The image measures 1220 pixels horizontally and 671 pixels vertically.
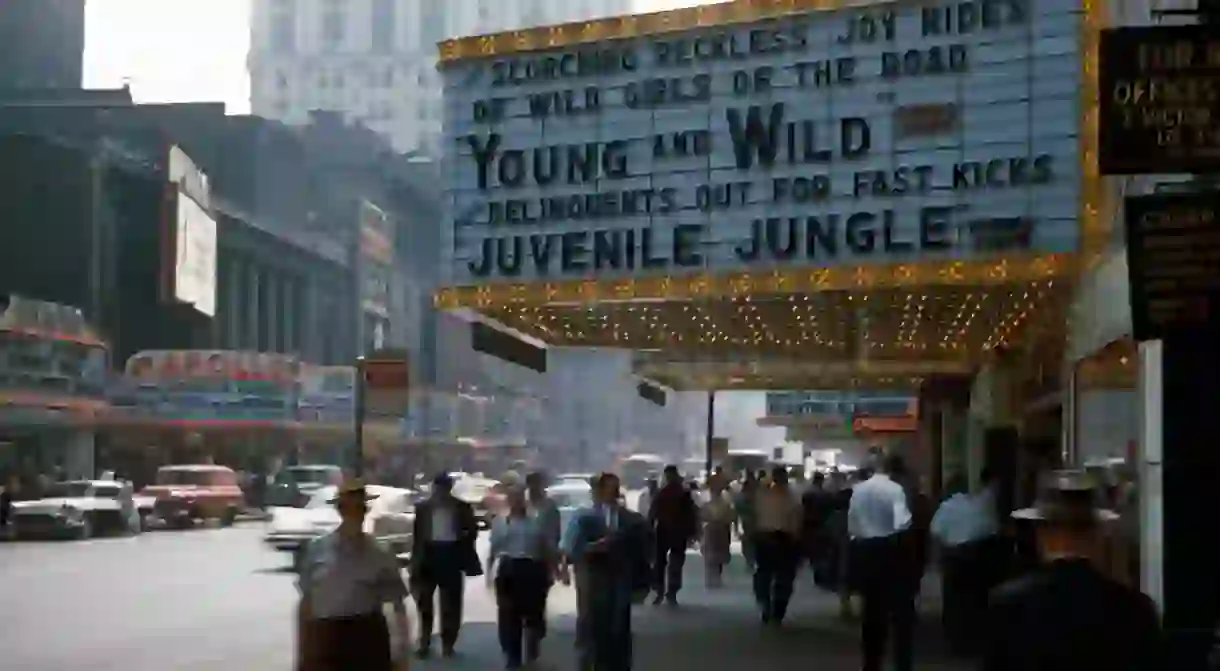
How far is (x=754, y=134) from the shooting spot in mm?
14898

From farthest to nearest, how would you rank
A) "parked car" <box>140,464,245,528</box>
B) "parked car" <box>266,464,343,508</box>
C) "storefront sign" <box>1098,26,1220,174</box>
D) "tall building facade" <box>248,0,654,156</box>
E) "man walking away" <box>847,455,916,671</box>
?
"tall building facade" <box>248,0,654,156</box>, "parked car" <box>266,464,343,508</box>, "parked car" <box>140,464,245,528</box>, "man walking away" <box>847,455,916,671</box>, "storefront sign" <box>1098,26,1220,174</box>

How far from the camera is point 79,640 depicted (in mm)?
17328

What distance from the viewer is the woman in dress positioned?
981 inches

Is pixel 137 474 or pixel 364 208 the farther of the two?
pixel 364 208

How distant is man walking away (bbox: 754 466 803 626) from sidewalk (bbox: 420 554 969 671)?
0.27 metres

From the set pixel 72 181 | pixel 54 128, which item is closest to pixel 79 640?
pixel 72 181

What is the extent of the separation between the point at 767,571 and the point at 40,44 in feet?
301

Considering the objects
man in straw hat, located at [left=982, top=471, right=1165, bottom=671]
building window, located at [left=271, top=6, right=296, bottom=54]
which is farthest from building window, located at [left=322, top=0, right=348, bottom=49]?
man in straw hat, located at [left=982, top=471, right=1165, bottom=671]

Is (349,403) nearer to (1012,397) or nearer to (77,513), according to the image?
(77,513)

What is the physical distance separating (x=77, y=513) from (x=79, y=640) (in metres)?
24.3

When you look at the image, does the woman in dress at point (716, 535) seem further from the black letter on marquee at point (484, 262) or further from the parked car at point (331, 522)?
the black letter on marquee at point (484, 262)

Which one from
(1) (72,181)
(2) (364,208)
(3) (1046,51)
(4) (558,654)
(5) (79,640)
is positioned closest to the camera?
(3) (1046,51)

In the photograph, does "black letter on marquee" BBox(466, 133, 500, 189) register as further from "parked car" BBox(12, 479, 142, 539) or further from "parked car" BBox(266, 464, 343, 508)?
"parked car" BBox(266, 464, 343, 508)

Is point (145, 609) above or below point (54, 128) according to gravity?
below
